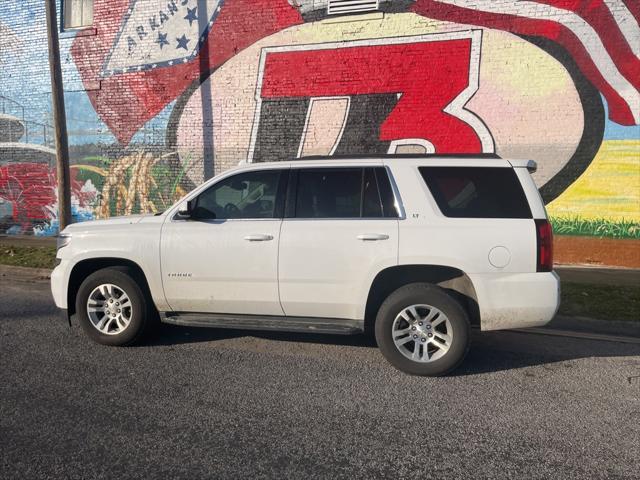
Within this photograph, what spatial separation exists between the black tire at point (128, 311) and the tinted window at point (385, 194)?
2.53m

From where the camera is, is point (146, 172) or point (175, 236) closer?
point (175, 236)

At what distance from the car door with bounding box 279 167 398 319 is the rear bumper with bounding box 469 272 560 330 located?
832 mm

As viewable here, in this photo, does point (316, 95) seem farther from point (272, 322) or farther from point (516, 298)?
point (516, 298)

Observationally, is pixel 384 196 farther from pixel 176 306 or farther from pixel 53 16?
pixel 53 16

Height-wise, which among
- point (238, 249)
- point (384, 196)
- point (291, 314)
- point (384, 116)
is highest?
point (384, 116)

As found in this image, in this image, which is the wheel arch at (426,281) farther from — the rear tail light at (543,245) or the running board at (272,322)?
the rear tail light at (543,245)

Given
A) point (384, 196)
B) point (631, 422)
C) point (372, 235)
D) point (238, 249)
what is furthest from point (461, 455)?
point (238, 249)

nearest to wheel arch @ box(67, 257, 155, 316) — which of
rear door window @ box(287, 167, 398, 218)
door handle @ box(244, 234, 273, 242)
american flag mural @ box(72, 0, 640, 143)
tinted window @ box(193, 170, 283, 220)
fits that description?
tinted window @ box(193, 170, 283, 220)

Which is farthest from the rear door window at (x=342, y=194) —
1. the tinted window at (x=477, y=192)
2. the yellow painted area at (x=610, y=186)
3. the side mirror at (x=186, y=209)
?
the yellow painted area at (x=610, y=186)

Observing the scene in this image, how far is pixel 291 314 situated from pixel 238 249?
787 millimetres

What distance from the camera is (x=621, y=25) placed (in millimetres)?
8812

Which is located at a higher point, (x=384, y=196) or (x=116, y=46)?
(x=116, y=46)

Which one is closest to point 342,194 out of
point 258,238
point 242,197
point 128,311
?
point 258,238

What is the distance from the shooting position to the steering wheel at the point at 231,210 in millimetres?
4852
